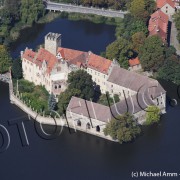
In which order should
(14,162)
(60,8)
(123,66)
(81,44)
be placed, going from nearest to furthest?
(14,162)
(123,66)
(81,44)
(60,8)

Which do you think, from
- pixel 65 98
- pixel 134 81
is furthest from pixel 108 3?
pixel 65 98

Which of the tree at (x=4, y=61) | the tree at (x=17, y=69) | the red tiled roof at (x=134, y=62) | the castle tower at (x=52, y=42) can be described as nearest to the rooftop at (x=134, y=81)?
the red tiled roof at (x=134, y=62)

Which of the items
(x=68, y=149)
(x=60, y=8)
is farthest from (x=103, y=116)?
(x=60, y=8)

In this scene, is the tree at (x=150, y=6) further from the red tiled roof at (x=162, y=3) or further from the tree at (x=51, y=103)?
the tree at (x=51, y=103)

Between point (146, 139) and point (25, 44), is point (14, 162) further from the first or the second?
point (25, 44)

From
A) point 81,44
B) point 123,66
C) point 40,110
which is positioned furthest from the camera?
point 81,44

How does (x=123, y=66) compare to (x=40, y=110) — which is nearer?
(x=40, y=110)

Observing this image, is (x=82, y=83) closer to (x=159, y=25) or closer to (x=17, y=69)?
(x=17, y=69)
